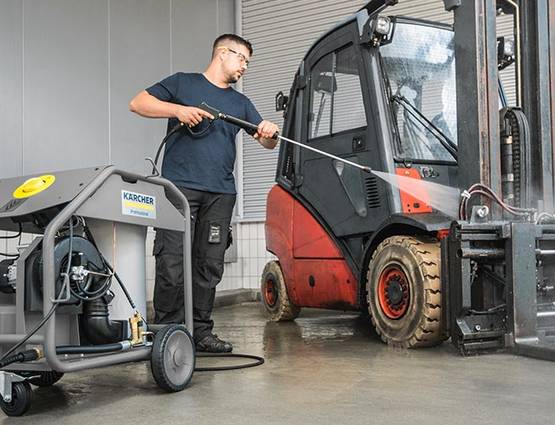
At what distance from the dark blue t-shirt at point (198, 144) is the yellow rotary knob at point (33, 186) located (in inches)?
50.2

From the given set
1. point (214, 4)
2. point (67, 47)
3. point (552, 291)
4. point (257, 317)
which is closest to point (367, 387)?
point (552, 291)

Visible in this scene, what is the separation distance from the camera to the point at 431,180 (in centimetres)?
420

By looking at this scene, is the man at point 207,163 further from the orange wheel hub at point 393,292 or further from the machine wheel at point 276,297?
the machine wheel at point 276,297

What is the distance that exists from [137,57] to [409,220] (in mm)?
4140

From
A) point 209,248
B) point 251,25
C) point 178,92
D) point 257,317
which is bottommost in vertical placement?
point 257,317

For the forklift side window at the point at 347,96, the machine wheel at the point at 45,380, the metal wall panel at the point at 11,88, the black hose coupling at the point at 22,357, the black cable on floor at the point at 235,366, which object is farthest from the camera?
the metal wall panel at the point at 11,88

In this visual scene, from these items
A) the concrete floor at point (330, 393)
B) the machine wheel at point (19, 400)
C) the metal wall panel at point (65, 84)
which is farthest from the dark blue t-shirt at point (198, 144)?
the metal wall panel at point (65, 84)

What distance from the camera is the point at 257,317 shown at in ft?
21.0

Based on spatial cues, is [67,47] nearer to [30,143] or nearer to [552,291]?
[30,143]

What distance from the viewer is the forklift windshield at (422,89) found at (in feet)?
14.0

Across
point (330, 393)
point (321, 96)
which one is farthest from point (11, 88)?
point (330, 393)

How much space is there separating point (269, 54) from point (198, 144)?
5078mm

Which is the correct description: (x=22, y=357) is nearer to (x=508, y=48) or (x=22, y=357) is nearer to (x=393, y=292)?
(x=393, y=292)

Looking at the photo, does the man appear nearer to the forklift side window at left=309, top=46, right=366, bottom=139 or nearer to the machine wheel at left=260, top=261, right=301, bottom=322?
the forklift side window at left=309, top=46, right=366, bottom=139
